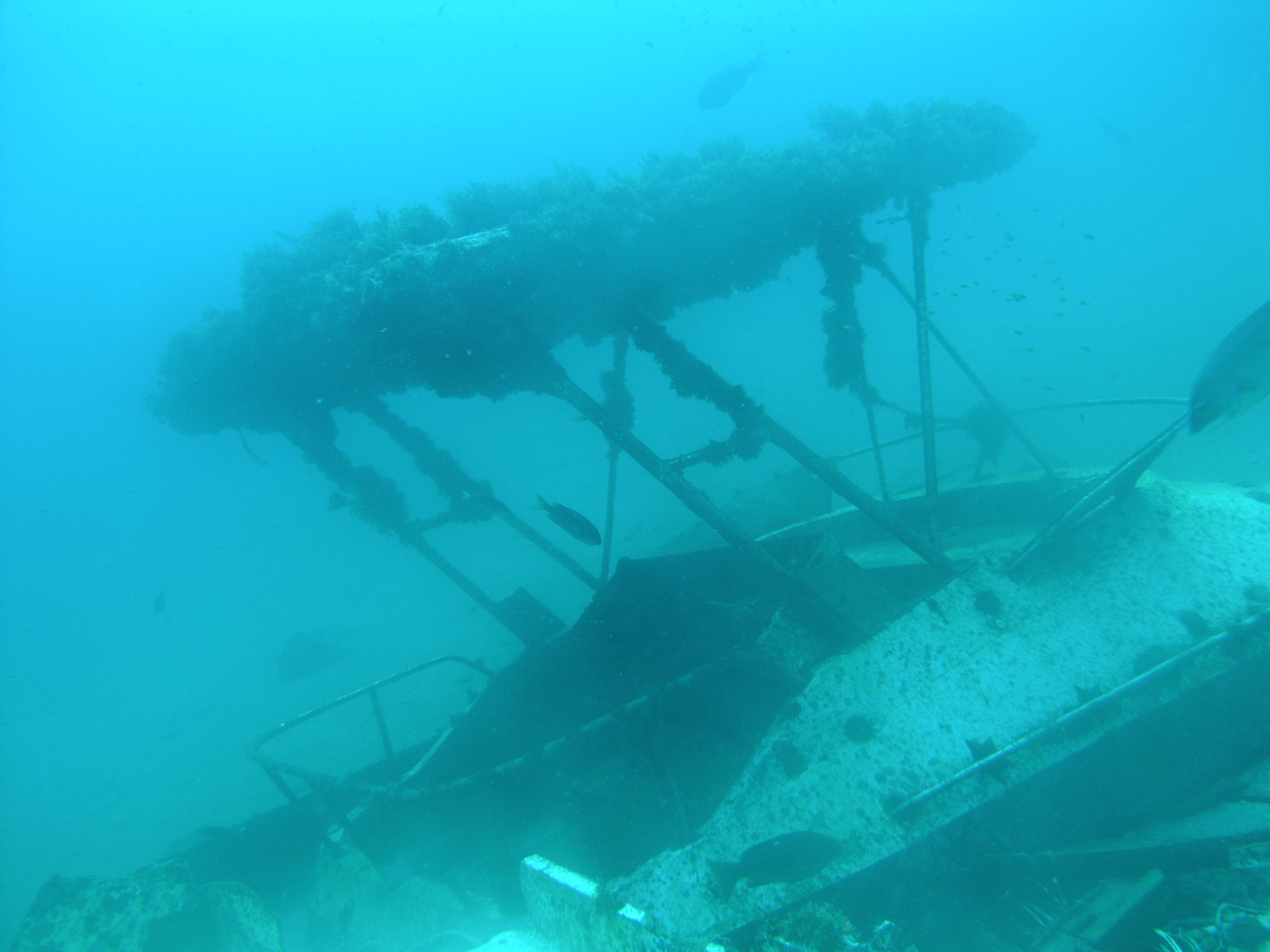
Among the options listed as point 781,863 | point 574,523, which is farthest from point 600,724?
point 574,523

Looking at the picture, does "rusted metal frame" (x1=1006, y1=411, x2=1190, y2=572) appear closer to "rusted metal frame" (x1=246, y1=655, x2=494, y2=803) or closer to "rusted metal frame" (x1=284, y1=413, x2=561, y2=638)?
"rusted metal frame" (x1=246, y1=655, x2=494, y2=803)

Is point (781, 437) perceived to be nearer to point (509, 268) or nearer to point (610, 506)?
point (509, 268)

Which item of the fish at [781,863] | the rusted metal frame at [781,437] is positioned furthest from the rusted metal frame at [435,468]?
the fish at [781,863]

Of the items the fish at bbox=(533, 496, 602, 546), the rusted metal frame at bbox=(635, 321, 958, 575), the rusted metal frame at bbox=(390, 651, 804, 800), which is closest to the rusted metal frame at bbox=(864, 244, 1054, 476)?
the rusted metal frame at bbox=(635, 321, 958, 575)

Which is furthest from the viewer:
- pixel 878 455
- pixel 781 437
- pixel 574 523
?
pixel 878 455

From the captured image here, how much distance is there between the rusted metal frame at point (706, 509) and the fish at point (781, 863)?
1303mm

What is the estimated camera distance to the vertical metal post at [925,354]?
5348mm

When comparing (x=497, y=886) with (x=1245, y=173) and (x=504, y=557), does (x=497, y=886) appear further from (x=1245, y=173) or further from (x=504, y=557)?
(x=1245, y=173)

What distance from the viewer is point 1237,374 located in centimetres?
267

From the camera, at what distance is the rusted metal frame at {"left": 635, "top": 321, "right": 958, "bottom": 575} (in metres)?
4.80

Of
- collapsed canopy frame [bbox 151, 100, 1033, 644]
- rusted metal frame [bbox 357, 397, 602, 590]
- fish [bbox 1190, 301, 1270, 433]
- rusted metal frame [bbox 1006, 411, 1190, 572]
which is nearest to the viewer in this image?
fish [bbox 1190, 301, 1270, 433]

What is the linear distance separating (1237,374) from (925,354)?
3.60 m

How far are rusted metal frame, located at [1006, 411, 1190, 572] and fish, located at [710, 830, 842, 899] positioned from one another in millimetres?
2347

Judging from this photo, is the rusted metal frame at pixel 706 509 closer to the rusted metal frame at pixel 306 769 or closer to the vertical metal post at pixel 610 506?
the vertical metal post at pixel 610 506
